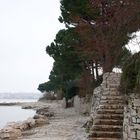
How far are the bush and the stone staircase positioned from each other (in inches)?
89.7

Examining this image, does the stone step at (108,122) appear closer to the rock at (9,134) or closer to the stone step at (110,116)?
the stone step at (110,116)

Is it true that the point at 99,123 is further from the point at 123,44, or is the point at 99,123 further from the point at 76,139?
the point at 123,44

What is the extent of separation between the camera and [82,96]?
114ft

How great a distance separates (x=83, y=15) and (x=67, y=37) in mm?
3251

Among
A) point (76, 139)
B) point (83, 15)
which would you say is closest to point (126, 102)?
point (76, 139)

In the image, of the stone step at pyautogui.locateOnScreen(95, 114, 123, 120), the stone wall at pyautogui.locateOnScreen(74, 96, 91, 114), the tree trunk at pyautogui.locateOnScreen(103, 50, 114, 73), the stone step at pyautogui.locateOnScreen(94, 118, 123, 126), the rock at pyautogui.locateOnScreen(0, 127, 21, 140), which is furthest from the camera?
the stone wall at pyautogui.locateOnScreen(74, 96, 91, 114)

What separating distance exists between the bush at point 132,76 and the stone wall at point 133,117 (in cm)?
25

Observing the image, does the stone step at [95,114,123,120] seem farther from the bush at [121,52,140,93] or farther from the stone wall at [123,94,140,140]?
the stone wall at [123,94,140,140]

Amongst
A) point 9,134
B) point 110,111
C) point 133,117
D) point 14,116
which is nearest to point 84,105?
point 9,134

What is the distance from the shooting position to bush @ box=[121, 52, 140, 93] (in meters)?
11.5

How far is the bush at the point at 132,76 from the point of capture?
37.7ft


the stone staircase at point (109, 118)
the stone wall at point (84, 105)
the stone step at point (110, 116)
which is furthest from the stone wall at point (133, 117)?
the stone wall at point (84, 105)

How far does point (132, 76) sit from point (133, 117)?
1.18m

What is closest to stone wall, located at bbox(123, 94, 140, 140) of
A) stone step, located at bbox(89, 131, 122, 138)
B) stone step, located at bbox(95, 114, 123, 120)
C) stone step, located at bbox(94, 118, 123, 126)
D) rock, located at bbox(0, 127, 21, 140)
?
stone step, located at bbox(89, 131, 122, 138)
